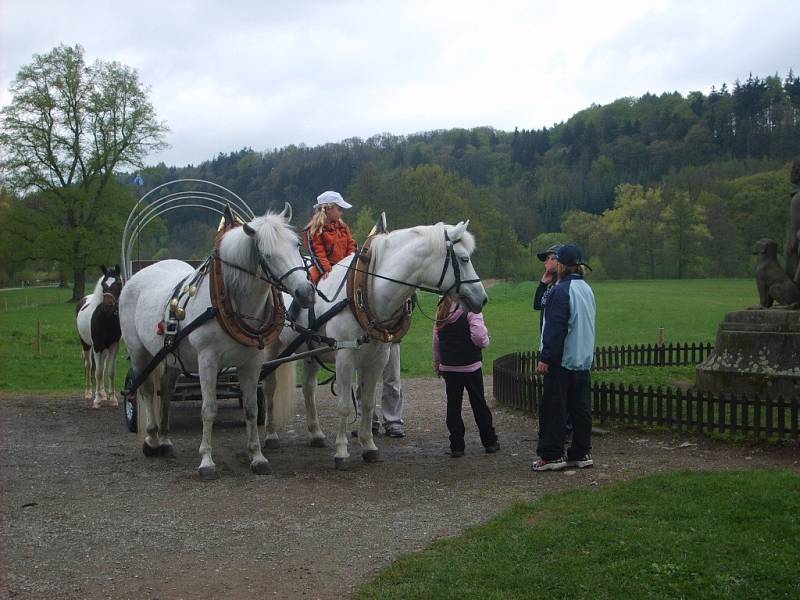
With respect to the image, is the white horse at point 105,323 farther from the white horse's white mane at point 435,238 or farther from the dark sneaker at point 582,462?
the dark sneaker at point 582,462

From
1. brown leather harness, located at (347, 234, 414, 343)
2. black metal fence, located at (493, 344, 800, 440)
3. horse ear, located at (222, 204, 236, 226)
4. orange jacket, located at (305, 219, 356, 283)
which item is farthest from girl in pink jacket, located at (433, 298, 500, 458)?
horse ear, located at (222, 204, 236, 226)

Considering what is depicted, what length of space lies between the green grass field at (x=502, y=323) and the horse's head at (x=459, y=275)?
5396 millimetres

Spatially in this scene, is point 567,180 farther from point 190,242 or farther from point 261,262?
point 261,262

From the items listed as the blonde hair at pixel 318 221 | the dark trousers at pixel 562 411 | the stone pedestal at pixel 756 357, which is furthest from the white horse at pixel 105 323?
the stone pedestal at pixel 756 357

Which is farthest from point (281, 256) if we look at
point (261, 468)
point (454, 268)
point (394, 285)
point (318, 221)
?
point (261, 468)

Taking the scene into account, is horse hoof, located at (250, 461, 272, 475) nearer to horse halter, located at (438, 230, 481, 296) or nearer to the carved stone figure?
horse halter, located at (438, 230, 481, 296)

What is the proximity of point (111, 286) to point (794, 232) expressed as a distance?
9.74 metres

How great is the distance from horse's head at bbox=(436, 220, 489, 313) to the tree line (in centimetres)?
202

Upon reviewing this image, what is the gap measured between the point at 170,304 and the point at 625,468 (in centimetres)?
464

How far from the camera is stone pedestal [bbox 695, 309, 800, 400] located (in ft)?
29.9

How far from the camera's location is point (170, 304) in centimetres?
714

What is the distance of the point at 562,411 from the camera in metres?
7.31

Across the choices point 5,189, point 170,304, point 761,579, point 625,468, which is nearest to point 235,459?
point 170,304

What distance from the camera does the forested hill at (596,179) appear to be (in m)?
47.4
